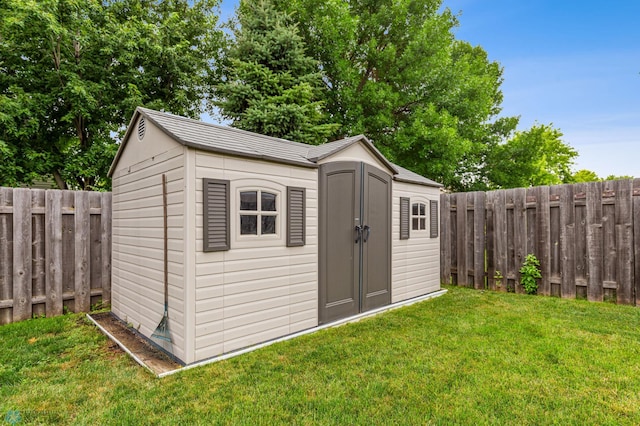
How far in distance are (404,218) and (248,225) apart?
3.16 metres

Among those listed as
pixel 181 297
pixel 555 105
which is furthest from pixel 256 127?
pixel 555 105

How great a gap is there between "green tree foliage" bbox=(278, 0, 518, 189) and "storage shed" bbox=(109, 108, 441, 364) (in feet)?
17.8

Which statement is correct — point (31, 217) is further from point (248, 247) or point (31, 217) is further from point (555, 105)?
point (555, 105)

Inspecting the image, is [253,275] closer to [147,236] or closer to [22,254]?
[147,236]

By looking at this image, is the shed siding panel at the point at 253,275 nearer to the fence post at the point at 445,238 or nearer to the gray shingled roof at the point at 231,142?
the gray shingled roof at the point at 231,142

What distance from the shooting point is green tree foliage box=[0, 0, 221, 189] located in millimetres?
7422

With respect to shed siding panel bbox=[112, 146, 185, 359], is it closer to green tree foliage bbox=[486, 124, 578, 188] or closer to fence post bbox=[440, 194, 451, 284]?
fence post bbox=[440, 194, 451, 284]

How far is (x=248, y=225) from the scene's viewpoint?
350 cm

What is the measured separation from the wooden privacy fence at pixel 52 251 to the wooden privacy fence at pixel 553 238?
6.64 m

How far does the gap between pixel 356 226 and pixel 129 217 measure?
3.16 metres

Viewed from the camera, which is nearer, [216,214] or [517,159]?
[216,214]

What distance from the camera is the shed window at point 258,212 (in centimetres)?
346

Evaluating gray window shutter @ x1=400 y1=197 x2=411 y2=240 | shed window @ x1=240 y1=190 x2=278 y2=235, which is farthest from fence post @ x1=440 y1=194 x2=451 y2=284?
shed window @ x1=240 y1=190 x2=278 y2=235

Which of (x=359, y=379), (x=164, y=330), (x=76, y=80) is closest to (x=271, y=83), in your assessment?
(x=76, y=80)
